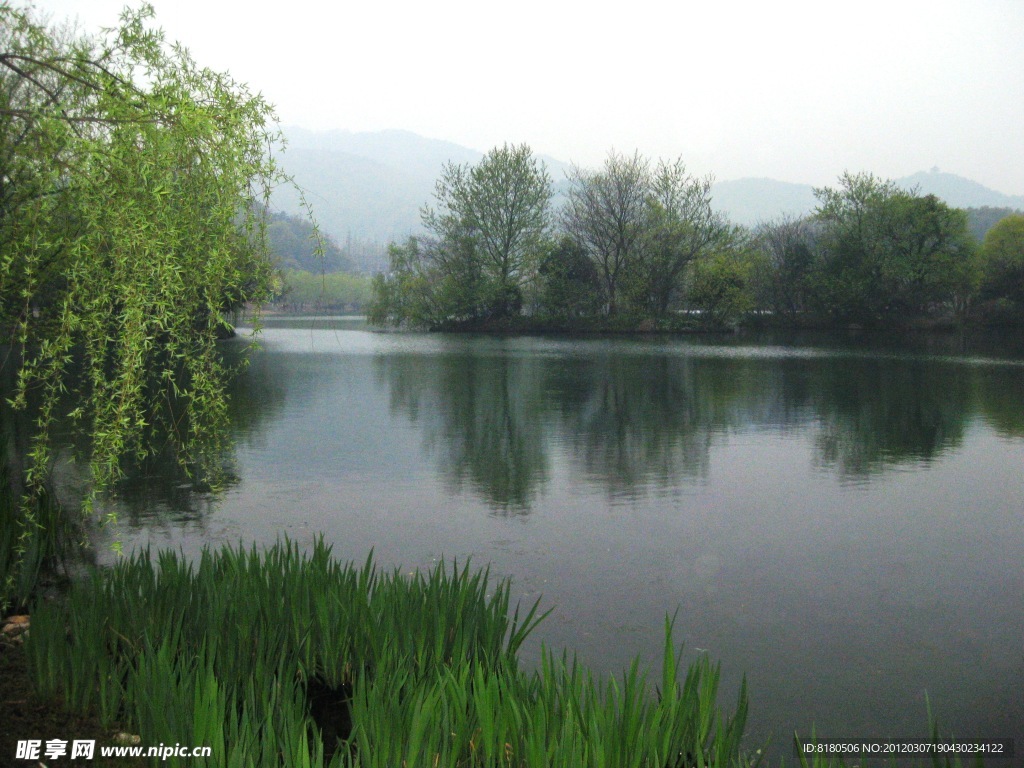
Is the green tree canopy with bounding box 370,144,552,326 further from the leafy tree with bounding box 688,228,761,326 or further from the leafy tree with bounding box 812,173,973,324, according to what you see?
the leafy tree with bounding box 812,173,973,324

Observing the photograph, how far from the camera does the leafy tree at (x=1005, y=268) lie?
50562 mm

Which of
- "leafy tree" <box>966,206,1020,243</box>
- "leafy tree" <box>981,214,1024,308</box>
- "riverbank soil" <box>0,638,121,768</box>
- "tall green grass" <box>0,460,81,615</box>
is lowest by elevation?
"riverbank soil" <box>0,638,121,768</box>

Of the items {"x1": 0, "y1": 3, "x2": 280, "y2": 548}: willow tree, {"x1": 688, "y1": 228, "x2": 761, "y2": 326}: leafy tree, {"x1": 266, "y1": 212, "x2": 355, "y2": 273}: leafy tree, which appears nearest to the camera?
{"x1": 0, "y1": 3, "x2": 280, "y2": 548}: willow tree

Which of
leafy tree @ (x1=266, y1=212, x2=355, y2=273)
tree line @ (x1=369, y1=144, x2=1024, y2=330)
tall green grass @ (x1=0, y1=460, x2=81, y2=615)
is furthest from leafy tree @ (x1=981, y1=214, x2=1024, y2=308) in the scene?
tall green grass @ (x1=0, y1=460, x2=81, y2=615)

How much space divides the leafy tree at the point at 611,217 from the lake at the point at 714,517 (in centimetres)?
3416

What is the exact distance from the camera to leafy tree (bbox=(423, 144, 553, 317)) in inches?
2131

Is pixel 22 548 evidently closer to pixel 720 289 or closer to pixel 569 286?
pixel 720 289

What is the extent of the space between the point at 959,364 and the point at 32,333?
88.8 feet

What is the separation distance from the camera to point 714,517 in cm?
829

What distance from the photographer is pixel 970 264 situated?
165ft

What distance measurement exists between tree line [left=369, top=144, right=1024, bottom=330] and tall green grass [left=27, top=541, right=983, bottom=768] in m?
47.4

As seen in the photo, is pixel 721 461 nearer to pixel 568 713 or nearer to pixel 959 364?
pixel 568 713

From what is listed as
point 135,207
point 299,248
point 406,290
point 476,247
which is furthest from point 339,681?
point 299,248

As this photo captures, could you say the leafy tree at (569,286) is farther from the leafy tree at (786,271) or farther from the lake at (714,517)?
the lake at (714,517)
